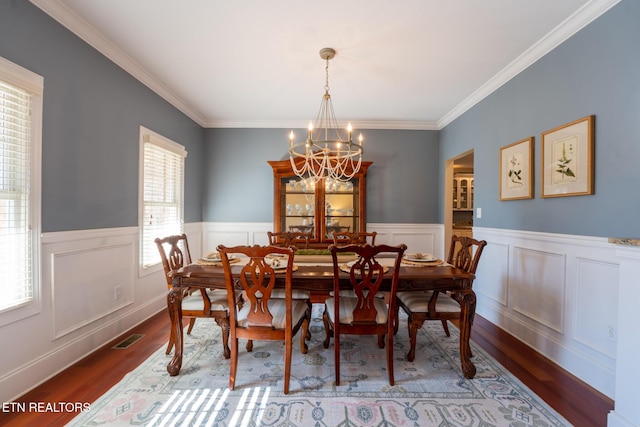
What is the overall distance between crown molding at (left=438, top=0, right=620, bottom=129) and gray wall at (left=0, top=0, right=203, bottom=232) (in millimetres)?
3612

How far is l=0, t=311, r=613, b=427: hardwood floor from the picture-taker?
5.16ft

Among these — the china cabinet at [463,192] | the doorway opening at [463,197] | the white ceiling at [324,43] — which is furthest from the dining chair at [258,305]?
the china cabinet at [463,192]

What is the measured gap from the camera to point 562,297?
83.7 inches

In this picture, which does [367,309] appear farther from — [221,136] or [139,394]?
[221,136]

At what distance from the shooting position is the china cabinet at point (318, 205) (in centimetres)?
406

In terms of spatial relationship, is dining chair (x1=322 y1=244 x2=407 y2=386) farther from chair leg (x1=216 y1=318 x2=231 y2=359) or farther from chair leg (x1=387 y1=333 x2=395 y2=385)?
chair leg (x1=216 y1=318 x2=231 y2=359)

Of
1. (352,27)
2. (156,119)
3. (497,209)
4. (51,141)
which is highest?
(352,27)

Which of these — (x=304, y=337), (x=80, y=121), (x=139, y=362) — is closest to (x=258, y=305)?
(x=304, y=337)

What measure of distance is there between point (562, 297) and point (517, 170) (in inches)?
45.0

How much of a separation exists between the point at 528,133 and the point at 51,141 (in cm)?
376

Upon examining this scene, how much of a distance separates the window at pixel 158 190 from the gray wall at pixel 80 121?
6.8 inches

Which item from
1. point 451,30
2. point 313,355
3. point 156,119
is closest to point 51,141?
point 156,119

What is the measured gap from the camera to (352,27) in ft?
6.84

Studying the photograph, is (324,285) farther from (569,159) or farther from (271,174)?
(271,174)
